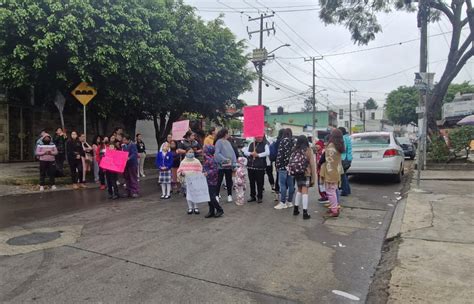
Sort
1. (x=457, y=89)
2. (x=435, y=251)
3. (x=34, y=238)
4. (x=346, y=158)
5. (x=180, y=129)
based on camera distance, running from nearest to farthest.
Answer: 1. (x=435, y=251)
2. (x=34, y=238)
3. (x=346, y=158)
4. (x=180, y=129)
5. (x=457, y=89)

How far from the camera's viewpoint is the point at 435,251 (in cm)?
521

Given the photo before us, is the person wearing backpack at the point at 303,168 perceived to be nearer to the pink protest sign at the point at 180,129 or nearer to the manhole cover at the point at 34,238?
the pink protest sign at the point at 180,129

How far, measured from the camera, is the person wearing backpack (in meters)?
7.60

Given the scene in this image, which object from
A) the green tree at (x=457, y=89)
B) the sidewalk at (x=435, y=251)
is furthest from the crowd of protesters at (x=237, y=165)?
the green tree at (x=457, y=89)

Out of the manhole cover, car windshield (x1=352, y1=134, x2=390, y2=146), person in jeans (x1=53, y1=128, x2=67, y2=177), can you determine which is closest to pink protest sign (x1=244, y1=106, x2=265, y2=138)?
car windshield (x1=352, y1=134, x2=390, y2=146)

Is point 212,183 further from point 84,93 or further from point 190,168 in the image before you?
point 84,93

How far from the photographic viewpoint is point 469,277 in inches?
170

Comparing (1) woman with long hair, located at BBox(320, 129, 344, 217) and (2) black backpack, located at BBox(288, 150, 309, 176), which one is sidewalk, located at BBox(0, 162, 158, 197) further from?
(1) woman with long hair, located at BBox(320, 129, 344, 217)

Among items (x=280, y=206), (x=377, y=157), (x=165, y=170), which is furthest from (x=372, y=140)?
(x=165, y=170)

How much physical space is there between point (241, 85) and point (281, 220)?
12361 millimetres

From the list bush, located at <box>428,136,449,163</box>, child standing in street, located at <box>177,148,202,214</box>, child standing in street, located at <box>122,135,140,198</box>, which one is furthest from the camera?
bush, located at <box>428,136,449,163</box>

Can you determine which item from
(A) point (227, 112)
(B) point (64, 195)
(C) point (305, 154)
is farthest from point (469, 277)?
(A) point (227, 112)

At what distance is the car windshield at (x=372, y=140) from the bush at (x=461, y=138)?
4.50 meters

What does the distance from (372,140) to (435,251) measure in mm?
7518
